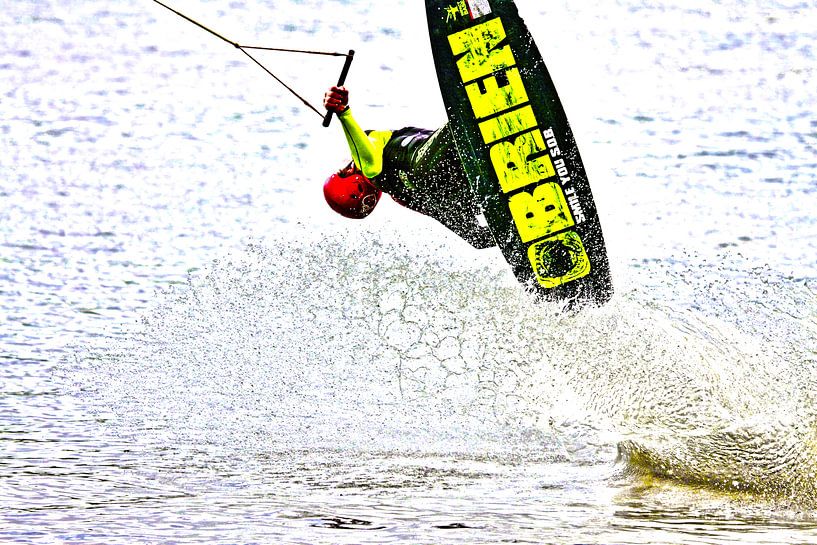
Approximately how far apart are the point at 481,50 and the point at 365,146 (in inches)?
35.6

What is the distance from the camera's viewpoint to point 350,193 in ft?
27.7

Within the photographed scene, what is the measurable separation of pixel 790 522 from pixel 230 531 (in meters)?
2.54

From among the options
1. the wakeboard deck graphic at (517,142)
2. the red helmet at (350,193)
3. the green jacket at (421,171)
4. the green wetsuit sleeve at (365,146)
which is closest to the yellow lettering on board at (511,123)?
the wakeboard deck graphic at (517,142)

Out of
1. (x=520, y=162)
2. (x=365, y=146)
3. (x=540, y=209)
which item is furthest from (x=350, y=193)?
(x=540, y=209)

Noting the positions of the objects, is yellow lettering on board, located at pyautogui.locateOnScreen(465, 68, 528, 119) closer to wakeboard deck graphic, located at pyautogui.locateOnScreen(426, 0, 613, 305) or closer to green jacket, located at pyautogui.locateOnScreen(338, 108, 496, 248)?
wakeboard deck graphic, located at pyautogui.locateOnScreen(426, 0, 613, 305)

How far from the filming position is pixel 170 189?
44.1ft

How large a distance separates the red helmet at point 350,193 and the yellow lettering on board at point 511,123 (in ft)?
2.44

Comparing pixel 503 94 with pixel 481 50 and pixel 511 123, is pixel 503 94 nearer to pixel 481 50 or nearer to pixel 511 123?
pixel 511 123

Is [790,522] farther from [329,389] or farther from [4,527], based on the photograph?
[4,527]

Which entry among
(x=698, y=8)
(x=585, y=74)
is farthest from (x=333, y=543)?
(x=698, y=8)

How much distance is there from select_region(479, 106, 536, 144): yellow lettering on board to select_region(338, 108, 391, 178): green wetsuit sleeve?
59cm

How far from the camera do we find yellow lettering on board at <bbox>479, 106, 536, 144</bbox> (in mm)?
8438

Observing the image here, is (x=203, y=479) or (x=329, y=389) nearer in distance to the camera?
(x=203, y=479)

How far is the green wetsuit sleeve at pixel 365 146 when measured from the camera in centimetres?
809
